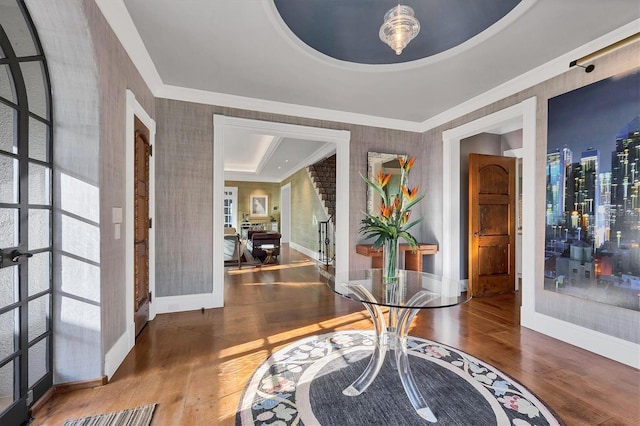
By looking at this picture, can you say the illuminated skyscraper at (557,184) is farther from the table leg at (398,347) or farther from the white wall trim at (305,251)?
the white wall trim at (305,251)

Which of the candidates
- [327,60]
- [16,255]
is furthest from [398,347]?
[327,60]

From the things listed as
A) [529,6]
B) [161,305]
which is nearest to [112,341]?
[161,305]

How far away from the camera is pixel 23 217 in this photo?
1.57m

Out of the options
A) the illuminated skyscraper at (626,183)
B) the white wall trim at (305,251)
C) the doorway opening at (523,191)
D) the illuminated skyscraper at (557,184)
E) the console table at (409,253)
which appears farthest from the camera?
the white wall trim at (305,251)

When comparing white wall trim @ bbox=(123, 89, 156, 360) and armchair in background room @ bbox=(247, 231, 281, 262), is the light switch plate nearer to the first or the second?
white wall trim @ bbox=(123, 89, 156, 360)

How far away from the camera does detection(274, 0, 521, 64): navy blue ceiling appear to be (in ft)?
6.66

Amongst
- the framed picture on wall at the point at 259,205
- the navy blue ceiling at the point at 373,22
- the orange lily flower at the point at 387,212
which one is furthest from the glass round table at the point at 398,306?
the framed picture on wall at the point at 259,205

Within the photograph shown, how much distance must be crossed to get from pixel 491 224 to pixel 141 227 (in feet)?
15.1

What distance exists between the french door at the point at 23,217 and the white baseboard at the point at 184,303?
1.50 m

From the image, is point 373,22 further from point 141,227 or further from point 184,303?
point 184,303

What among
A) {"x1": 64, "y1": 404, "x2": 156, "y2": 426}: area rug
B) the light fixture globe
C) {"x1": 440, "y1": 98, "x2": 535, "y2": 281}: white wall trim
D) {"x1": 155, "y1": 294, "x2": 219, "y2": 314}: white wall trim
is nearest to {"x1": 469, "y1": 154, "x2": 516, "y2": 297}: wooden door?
{"x1": 440, "y1": 98, "x2": 535, "y2": 281}: white wall trim

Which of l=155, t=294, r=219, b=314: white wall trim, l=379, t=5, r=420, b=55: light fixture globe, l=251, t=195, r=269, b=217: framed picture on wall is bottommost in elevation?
l=155, t=294, r=219, b=314: white wall trim

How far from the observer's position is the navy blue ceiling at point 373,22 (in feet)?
6.66

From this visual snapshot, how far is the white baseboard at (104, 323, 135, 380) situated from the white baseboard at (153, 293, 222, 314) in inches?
32.5
